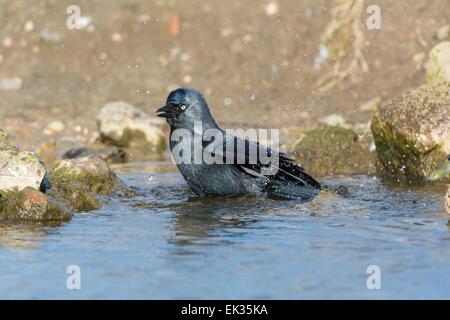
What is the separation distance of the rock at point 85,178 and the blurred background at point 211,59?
2591 mm

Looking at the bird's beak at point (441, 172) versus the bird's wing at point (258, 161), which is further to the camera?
the bird's wing at point (258, 161)

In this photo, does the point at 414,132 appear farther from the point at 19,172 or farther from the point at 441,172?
the point at 19,172

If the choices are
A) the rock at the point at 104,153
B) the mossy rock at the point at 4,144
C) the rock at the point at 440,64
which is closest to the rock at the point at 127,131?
the rock at the point at 104,153

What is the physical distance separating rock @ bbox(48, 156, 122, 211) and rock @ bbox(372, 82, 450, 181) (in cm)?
233

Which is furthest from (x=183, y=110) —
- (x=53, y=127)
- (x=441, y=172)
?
(x=53, y=127)

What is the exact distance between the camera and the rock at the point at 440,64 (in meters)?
9.17

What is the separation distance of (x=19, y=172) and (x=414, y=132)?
329 centimetres

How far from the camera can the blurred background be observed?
37.3 feet

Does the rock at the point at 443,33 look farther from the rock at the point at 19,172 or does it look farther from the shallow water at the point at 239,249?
the rock at the point at 19,172

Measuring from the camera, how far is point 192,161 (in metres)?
7.57

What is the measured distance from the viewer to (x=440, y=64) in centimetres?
917

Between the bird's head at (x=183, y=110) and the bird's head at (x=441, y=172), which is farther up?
the bird's head at (x=183, y=110)

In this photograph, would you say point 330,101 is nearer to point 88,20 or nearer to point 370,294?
point 88,20
